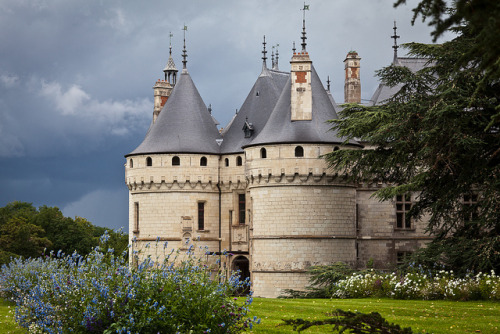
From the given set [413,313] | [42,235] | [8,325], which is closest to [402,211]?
[413,313]

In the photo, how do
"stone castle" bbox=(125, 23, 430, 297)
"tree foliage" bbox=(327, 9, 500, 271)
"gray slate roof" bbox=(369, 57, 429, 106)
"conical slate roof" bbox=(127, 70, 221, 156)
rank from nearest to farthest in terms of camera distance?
"tree foliage" bbox=(327, 9, 500, 271) < "stone castle" bbox=(125, 23, 430, 297) < "conical slate roof" bbox=(127, 70, 221, 156) < "gray slate roof" bbox=(369, 57, 429, 106)

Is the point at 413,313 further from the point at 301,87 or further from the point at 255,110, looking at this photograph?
the point at 255,110

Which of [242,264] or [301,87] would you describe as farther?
[242,264]

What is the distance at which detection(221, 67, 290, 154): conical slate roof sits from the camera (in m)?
36.1

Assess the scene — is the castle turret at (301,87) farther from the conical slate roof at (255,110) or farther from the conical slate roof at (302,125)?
the conical slate roof at (255,110)

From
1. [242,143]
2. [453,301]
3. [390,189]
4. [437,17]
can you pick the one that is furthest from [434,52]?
[437,17]

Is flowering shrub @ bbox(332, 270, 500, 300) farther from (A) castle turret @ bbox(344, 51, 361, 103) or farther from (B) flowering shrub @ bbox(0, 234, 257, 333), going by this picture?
(A) castle turret @ bbox(344, 51, 361, 103)

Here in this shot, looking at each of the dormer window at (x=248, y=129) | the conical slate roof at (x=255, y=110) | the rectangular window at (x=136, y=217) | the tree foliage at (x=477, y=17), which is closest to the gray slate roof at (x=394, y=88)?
the conical slate roof at (x=255, y=110)

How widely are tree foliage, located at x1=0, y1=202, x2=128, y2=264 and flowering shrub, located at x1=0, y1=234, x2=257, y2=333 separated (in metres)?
41.6

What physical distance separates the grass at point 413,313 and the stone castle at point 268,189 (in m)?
9.74

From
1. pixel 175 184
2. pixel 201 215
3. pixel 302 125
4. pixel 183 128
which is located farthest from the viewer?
pixel 183 128

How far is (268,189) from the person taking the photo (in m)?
31.0

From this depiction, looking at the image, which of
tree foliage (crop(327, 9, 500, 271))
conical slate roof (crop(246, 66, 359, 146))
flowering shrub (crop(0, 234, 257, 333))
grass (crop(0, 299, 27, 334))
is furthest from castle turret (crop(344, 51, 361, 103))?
flowering shrub (crop(0, 234, 257, 333))

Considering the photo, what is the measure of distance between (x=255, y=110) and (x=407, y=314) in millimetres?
21034
